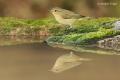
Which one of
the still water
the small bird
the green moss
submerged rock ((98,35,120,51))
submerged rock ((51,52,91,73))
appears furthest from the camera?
the green moss

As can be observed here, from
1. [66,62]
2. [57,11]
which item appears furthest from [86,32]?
[66,62]

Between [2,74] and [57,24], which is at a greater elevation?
[57,24]

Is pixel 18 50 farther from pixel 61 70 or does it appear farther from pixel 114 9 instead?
pixel 114 9

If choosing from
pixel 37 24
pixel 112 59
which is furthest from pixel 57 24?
pixel 112 59

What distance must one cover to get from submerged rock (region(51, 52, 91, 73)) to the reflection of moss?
1.28ft

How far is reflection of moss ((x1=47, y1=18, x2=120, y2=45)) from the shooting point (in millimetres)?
3195

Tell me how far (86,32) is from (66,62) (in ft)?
2.63

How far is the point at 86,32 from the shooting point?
3340 mm

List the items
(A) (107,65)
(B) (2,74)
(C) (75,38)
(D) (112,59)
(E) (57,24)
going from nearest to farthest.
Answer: (B) (2,74) < (A) (107,65) < (D) (112,59) < (C) (75,38) < (E) (57,24)

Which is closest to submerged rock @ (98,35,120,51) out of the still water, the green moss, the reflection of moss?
the reflection of moss

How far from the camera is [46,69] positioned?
2.43 metres

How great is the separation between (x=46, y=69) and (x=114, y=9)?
141 cm

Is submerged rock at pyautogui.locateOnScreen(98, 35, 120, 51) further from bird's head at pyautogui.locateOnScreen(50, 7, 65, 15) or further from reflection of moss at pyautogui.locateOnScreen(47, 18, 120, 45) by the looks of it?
bird's head at pyautogui.locateOnScreen(50, 7, 65, 15)

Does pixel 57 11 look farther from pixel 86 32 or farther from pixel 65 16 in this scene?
pixel 86 32
